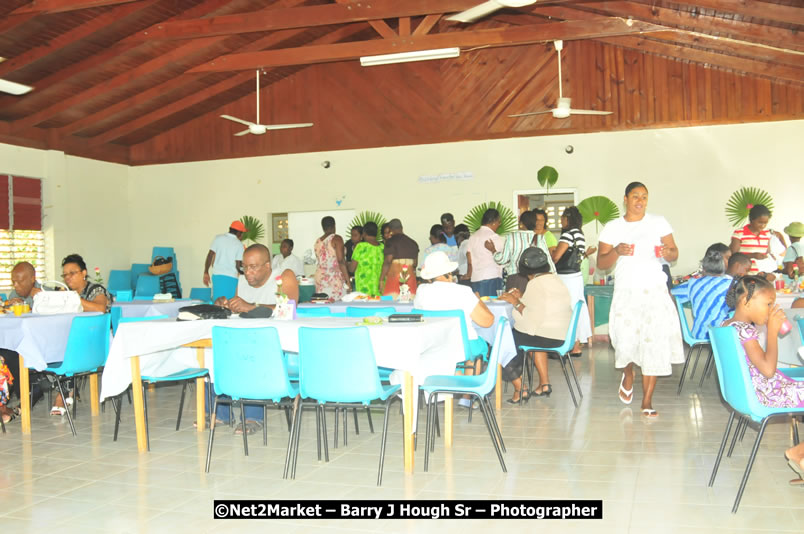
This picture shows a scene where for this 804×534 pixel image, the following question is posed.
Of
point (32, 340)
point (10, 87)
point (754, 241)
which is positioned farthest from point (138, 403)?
point (754, 241)

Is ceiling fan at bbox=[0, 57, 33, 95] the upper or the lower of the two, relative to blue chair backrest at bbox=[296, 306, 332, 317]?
upper

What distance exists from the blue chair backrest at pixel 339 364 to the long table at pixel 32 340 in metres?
2.22

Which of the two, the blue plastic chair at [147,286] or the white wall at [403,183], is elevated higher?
the white wall at [403,183]

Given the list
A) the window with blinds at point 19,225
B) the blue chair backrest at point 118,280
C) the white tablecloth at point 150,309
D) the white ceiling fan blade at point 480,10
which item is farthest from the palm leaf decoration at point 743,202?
the window with blinds at point 19,225

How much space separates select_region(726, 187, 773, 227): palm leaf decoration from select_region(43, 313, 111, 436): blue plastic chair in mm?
8431

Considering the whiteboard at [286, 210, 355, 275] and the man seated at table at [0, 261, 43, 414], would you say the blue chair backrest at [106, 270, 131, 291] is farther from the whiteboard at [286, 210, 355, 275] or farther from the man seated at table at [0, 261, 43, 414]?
the man seated at table at [0, 261, 43, 414]

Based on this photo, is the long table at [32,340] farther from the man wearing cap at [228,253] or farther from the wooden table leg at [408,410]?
the man wearing cap at [228,253]

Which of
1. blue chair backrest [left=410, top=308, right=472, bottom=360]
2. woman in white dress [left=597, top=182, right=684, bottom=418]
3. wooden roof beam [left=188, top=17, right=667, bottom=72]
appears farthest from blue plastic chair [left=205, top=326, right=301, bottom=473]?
wooden roof beam [left=188, top=17, right=667, bottom=72]

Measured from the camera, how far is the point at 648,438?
439 cm

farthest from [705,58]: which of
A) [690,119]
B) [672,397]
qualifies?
[672,397]

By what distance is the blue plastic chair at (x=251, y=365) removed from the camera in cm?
364

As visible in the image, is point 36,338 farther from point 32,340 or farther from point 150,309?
point 150,309

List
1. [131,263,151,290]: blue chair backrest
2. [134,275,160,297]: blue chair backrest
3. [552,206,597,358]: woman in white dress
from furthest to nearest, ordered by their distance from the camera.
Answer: [131,263,151,290]: blue chair backrest < [134,275,160,297]: blue chair backrest < [552,206,597,358]: woman in white dress

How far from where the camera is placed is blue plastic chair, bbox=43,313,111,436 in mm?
4773
